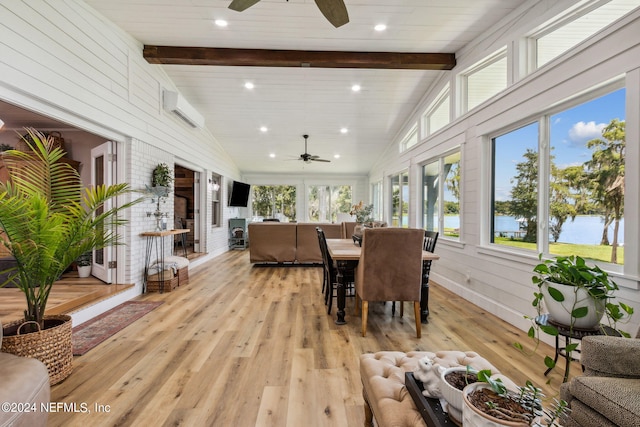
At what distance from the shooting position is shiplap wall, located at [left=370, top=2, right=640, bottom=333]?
2033 millimetres

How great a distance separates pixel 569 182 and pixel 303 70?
13.2 ft

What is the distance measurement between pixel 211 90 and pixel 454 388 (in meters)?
5.89

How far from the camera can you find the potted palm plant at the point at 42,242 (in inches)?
73.7

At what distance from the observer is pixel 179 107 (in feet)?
16.2

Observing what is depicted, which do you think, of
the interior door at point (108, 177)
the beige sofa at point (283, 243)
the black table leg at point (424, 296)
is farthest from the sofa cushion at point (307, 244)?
the interior door at point (108, 177)

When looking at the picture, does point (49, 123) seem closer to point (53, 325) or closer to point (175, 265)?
point (175, 265)

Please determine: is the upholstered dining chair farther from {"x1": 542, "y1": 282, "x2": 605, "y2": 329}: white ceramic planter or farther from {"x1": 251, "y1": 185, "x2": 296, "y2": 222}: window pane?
{"x1": 251, "y1": 185, "x2": 296, "y2": 222}: window pane

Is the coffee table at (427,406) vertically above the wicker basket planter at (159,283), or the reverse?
the coffee table at (427,406)

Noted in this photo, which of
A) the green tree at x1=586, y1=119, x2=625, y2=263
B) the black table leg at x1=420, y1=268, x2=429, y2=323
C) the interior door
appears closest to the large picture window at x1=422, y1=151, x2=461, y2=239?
the black table leg at x1=420, y1=268, x2=429, y2=323

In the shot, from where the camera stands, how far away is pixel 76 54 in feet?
9.84

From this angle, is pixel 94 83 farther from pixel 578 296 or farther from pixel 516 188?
pixel 516 188

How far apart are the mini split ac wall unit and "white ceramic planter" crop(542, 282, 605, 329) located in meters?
5.29

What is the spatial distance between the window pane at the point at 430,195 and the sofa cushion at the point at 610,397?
4.11 m

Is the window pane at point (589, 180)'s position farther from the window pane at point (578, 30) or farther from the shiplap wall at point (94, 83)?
the shiplap wall at point (94, 83)
